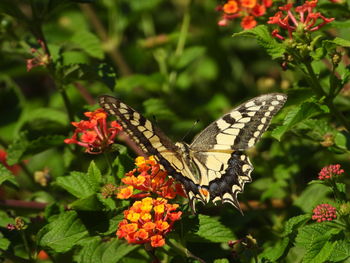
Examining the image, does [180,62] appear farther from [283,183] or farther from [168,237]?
[168,237]

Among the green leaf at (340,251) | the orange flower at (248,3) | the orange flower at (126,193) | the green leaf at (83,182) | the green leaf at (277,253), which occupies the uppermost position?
the orange flower at (248,3)

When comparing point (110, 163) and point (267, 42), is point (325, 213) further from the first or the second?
point (110, 163)

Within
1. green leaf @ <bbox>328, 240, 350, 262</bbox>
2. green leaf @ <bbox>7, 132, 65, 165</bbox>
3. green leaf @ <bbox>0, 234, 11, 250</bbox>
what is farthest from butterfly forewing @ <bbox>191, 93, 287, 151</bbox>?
green leaf @ <bbox>0, 234, 11, 250</bbox>

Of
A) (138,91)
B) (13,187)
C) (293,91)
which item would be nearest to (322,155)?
(293,91)

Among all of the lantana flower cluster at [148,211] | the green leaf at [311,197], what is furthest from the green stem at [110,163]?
the green leaf at [311,197]

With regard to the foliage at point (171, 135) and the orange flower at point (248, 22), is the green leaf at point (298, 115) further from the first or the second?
the orange flower at point (248, 22)

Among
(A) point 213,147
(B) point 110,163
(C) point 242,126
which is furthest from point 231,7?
(B) point 110,163
